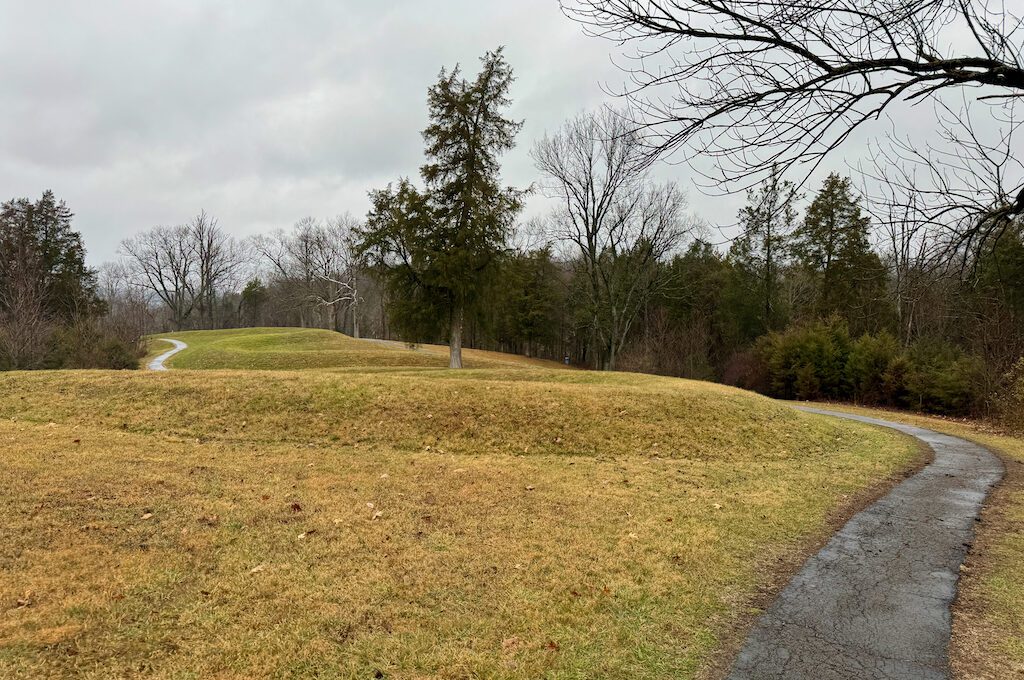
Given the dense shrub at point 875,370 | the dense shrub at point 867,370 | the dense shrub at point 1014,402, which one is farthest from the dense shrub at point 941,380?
the dense shrub at point 1014,402

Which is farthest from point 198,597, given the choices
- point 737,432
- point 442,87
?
point 442,87

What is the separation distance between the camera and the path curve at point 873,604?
3.19 m

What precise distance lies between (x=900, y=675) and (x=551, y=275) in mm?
49151

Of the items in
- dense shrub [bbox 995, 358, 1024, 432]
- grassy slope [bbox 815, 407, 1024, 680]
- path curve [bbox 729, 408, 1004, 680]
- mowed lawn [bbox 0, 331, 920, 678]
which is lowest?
mowed lawn [bbox 0, 331, 920, 678]

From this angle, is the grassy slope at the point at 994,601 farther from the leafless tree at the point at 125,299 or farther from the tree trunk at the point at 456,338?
the leafless tree at the point at 125,299

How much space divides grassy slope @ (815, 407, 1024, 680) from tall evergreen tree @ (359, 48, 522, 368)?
61.1 ft

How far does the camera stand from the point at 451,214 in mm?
23281

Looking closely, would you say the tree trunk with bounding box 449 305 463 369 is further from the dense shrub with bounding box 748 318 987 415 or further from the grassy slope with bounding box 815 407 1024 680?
the grassy slope with bounding box 815 407 1024 680

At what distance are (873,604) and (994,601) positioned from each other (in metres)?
0.97

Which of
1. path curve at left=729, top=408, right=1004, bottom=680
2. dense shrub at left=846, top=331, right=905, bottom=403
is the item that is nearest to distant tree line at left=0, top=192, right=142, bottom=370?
path curve at left=729, top=408, right=1004, bottom=680

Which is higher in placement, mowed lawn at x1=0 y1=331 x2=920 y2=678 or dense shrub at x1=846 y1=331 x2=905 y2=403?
dense shrub at x1=846 y1=331 x2=905 y2=403

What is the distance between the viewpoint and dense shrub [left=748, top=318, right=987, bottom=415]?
2066cm

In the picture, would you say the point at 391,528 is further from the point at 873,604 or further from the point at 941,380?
the point at 941,380

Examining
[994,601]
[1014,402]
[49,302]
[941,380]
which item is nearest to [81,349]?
[49,302]
